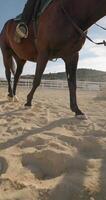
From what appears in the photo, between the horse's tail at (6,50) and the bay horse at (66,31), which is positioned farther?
the horse's tail at (6,50)

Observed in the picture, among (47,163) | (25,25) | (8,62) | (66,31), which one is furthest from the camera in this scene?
(8,62)

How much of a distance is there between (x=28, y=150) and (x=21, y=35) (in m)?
4.19

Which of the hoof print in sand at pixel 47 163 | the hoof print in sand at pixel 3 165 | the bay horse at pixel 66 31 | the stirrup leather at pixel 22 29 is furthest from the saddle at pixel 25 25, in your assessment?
the hoof print in sand at pixel 3 165

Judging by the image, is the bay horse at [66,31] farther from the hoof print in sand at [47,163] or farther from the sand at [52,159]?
the hoof print in sand at [47,163]

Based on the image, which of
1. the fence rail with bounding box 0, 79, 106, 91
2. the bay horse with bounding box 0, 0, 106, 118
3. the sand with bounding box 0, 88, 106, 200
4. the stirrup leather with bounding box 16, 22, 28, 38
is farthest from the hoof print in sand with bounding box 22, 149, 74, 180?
the fence rail with bounding box 0, 79, 106, 91

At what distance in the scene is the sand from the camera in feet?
13.0

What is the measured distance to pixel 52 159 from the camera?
192 inches

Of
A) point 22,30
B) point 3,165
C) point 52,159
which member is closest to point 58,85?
point 22,30

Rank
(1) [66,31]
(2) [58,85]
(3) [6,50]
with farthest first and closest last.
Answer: (2) [58,85], (3) [6,50], (1) [66,31]

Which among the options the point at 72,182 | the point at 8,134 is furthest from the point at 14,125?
the point at 72,182

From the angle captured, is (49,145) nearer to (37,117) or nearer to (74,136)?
(74,136)

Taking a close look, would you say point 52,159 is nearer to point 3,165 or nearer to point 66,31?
point 3,165

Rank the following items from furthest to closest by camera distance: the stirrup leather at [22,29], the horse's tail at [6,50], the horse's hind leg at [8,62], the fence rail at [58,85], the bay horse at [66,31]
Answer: the fence rail at [58,85] → the horse's hind leg at [8,62] → the horse's tail at [6,50] → the stirrup leather at [22,29] → the bay horse at [66,31]

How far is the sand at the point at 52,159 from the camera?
13.0ft
